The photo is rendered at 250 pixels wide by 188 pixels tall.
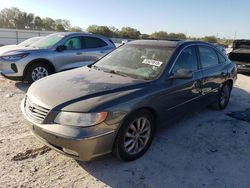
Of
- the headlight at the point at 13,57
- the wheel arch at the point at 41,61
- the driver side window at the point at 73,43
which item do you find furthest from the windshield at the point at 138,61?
the driver side window at the point at 73,43

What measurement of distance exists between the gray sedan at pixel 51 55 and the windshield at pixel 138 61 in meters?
3.13

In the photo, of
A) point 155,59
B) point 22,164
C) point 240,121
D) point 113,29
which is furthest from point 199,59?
point 113,29

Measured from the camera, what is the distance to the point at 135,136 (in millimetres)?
3734

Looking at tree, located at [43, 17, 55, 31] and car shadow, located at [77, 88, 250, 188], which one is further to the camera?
tree, located at [43, 17, 55, 31]

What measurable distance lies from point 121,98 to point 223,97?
3.71 metres

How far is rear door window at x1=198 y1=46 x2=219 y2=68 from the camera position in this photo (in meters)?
5.22

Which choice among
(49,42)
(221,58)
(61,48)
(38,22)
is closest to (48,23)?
(38,22)

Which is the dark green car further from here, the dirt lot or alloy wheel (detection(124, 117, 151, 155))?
the dirt lot

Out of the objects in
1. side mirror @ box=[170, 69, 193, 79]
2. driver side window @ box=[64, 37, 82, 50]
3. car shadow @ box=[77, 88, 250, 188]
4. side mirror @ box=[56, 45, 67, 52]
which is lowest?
car shadow @ box=[77, 88, 250, 188]

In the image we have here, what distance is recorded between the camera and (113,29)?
41906mm

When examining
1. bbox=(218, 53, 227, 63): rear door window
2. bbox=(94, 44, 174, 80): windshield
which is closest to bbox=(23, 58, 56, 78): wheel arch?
bbox=(94, 44, 174, 80): windshield

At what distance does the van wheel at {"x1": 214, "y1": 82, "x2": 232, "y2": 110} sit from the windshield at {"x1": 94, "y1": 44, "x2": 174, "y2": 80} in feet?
7.41

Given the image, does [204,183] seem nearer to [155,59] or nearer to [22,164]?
[155,59]

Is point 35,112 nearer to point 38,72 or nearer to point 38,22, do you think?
point 38,72
